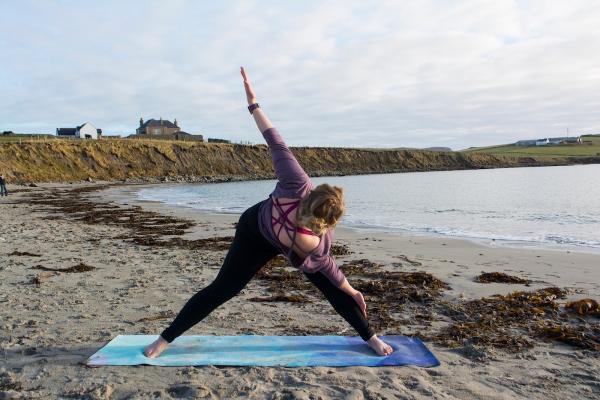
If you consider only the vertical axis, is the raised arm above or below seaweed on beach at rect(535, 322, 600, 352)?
above

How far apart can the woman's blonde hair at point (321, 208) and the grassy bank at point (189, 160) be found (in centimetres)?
4938

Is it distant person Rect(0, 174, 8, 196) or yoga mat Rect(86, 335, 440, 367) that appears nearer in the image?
yoga mat Rect(86, 335, 440, 367)

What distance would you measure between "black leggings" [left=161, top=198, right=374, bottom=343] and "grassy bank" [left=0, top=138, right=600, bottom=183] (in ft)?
159

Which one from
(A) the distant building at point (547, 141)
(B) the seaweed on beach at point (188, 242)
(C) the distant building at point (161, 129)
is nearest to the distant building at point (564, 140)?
(A) the distant building at point (547, 141)

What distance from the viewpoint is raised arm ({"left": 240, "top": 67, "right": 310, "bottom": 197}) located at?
332 cm

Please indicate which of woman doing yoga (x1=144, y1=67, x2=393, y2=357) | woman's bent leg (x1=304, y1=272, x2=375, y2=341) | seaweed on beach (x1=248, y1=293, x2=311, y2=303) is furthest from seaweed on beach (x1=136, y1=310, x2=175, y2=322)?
woman's bent leg (x1=304, y1=272, x2=375, y2=341)

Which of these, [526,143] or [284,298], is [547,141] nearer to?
[526,143]

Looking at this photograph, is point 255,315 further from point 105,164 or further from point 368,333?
point 105,164

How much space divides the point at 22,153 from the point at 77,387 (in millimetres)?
56428

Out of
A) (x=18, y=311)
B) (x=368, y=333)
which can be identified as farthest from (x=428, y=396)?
(x=18, y=311)

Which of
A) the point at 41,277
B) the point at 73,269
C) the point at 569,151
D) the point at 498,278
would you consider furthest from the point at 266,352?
the point at 569,151

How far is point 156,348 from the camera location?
3857mm

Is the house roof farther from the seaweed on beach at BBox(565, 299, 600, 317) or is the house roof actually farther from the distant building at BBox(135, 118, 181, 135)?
the seaweed on beach at BBox(565, 299, 600, 317)

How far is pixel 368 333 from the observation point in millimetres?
4004
